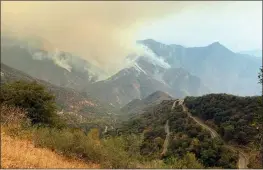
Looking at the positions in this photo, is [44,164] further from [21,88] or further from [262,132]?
[21,88]

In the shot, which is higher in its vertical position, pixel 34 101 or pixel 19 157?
pixel 34 101

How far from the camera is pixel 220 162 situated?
202 feet

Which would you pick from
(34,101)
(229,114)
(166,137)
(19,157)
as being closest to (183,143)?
(166,137)

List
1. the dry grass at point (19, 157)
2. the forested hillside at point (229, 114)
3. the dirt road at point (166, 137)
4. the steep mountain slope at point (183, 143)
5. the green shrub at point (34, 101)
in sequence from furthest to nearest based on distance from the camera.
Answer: the dirt road at point (166, 137)
the forested hillside at point (229, 114)
the steep mountain slope at point (183, 143)
the green shrub at point (34, 101)
the dry grass at point (19, 157)

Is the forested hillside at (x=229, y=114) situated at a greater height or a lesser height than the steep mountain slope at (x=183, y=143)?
greater

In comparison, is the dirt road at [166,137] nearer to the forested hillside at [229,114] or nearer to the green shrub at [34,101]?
the forested hillside at [229,114]

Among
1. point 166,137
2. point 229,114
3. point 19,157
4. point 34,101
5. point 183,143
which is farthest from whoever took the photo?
point 229,114

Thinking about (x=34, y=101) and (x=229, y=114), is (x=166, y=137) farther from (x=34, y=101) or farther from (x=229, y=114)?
(x=34, y=101)

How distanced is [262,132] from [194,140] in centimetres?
5263

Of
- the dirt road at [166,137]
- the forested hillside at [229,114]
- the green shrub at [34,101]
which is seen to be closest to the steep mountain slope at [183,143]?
the dirt road at [166,137]

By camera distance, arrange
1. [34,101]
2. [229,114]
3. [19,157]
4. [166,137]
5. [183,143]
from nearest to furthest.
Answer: [19,157], [34,101], [183,143], [166,137], [229,114]

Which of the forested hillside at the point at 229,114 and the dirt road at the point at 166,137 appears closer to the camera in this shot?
the forested hillside at the point at 229,114

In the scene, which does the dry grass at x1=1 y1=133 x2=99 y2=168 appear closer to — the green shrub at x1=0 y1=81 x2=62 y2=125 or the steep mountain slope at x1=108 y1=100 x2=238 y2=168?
the green shrub at x1=0 y1=81 x2=62 y2=125

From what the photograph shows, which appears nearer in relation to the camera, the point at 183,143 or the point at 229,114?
the point at 183,143
